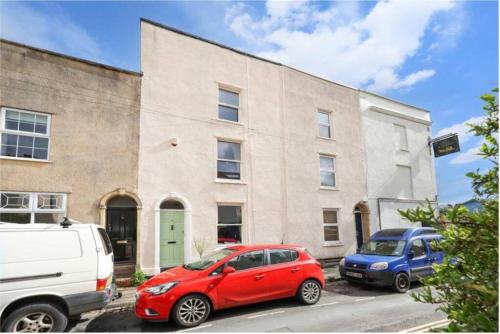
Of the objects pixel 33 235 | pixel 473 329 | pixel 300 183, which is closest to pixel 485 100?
pixel 473 329

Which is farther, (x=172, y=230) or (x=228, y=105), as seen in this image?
(x=228, y=105)

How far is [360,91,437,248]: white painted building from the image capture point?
17.4 meters

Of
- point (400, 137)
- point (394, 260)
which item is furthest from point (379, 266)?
point (400, 137)

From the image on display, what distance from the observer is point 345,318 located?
6.78 meters

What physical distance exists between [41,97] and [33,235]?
19.8ft

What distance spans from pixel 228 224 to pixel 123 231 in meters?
4.07

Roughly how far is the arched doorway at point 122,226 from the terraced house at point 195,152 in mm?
35

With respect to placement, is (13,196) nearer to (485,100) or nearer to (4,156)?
(4,156)

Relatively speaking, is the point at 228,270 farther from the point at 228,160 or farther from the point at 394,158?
the point at 394,158

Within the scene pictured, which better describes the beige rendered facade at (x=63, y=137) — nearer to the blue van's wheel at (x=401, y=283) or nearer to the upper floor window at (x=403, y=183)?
the blue van's wheel at (x=401, y=283)

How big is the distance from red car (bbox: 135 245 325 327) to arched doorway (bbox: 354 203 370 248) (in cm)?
935

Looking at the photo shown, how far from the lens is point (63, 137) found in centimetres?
1018

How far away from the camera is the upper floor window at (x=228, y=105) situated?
45.3 ft

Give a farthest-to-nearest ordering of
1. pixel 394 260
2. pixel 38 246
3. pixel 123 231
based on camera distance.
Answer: pixel 123 231 → pixel 394 260 → pixel 38 246
